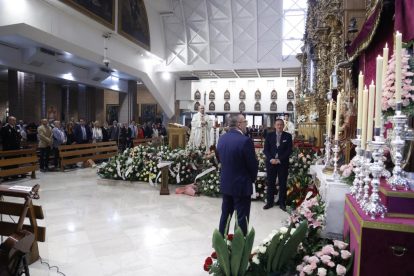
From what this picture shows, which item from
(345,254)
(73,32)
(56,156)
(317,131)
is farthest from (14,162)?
(317,131)

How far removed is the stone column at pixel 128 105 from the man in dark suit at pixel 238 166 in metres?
17.9

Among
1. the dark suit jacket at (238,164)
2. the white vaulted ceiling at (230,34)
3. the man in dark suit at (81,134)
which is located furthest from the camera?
the white vaulted ceiling at (230,34)

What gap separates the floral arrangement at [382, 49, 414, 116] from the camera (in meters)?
2.35

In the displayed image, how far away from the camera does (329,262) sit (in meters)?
2.38

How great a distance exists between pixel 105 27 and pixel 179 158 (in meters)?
7.87

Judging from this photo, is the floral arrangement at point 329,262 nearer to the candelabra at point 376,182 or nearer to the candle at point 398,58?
the candelabra at point 376,182

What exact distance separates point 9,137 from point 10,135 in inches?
2.7

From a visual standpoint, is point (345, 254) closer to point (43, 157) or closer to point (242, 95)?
point (43, 157)

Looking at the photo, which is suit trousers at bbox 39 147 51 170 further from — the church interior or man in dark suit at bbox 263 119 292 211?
man in dark suit at bbox 263 119 292 211

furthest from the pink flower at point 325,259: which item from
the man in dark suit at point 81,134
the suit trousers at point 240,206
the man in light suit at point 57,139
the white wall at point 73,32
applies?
the man in dark suit at point 81,134

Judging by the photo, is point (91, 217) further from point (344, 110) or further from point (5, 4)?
point (5, 4)

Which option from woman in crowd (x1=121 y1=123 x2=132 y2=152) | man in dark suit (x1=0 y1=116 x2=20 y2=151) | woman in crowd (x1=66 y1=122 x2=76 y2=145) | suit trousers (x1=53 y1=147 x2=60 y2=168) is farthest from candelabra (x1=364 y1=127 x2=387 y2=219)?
woman in crowd (x1=121 y1=123 x2=132 y2=152)

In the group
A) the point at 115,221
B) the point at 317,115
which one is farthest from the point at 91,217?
the point at 317,115

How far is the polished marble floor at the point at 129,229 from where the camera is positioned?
3.65 m
